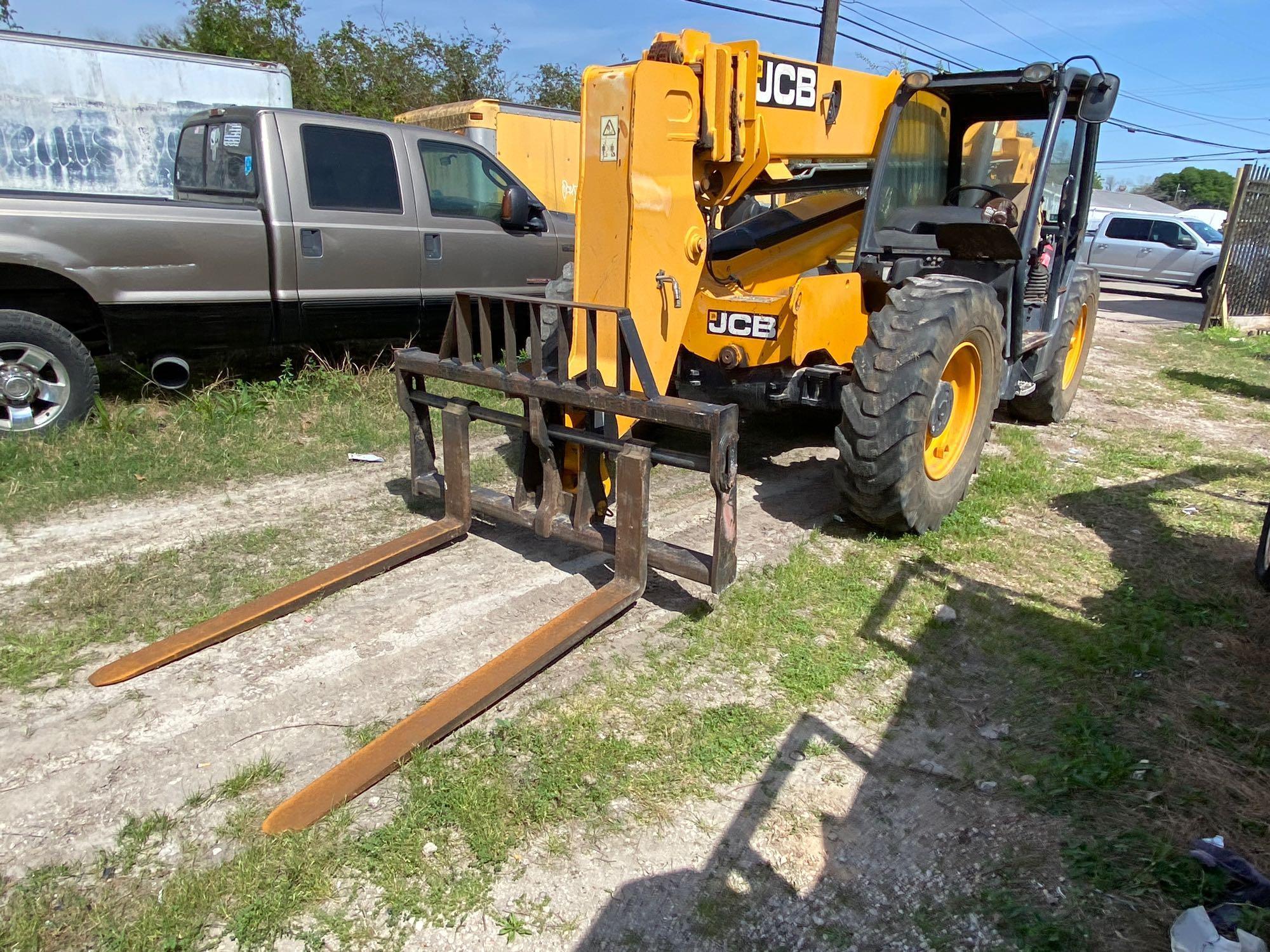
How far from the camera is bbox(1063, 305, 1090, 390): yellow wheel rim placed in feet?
25.5

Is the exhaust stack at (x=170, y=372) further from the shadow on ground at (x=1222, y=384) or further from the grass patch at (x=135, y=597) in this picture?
the shadow on ground at (x=1222, y=384)

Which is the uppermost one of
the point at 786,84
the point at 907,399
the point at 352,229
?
the point at 786,84

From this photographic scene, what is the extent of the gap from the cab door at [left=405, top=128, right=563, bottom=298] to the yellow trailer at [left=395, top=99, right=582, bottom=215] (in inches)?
267

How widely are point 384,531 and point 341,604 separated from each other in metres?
0.89

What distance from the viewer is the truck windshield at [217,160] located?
6.61 m

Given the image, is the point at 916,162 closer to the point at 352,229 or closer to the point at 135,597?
the point at 352,229

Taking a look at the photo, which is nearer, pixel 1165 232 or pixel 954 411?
pixel 954 411

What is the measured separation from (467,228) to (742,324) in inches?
139

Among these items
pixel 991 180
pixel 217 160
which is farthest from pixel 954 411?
pixel 217 160

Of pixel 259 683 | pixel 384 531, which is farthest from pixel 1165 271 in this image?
pixel 259 683

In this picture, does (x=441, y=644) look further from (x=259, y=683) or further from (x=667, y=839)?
(x=667, y=839)

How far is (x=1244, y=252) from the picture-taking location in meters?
14.7

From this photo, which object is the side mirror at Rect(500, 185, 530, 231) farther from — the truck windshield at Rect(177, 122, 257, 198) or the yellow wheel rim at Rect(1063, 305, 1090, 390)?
the yellow wheel rim at Rect(1063, 305, 1090, 390)

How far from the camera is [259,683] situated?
11.1ft
